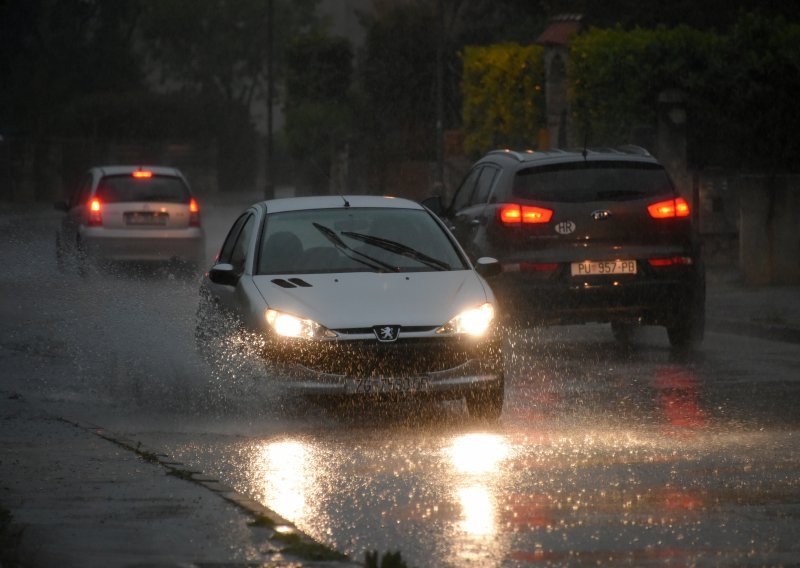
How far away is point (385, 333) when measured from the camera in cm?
1118

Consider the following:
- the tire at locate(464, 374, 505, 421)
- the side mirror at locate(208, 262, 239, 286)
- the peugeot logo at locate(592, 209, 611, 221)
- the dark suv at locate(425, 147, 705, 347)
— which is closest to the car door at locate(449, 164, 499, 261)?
the dark suv at locate(425, 147, 705, 347)

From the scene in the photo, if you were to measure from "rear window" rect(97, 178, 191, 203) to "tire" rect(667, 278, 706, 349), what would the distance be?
40.4 feet

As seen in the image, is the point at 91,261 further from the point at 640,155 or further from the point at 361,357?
the point at 361,357

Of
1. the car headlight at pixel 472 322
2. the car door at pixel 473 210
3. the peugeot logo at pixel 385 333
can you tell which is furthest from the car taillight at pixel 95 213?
the peugeot logo at pixel 385 333

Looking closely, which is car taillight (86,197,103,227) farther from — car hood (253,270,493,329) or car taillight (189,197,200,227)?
car hood (253,270,493,329)

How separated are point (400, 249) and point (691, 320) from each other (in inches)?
154

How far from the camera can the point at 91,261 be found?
26.1 metres

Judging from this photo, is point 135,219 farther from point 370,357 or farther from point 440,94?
point 370,357

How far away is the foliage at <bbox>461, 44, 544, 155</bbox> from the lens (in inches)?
1313

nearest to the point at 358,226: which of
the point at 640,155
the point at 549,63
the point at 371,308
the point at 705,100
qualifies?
the point at 371,308

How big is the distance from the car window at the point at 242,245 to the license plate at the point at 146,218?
1275cm

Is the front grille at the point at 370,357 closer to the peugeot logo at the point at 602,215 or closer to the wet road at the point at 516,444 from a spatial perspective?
the wet road at the point at 516,444

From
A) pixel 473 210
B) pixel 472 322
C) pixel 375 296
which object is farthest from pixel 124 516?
pixel 473 210

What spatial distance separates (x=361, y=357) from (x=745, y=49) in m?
15.4
